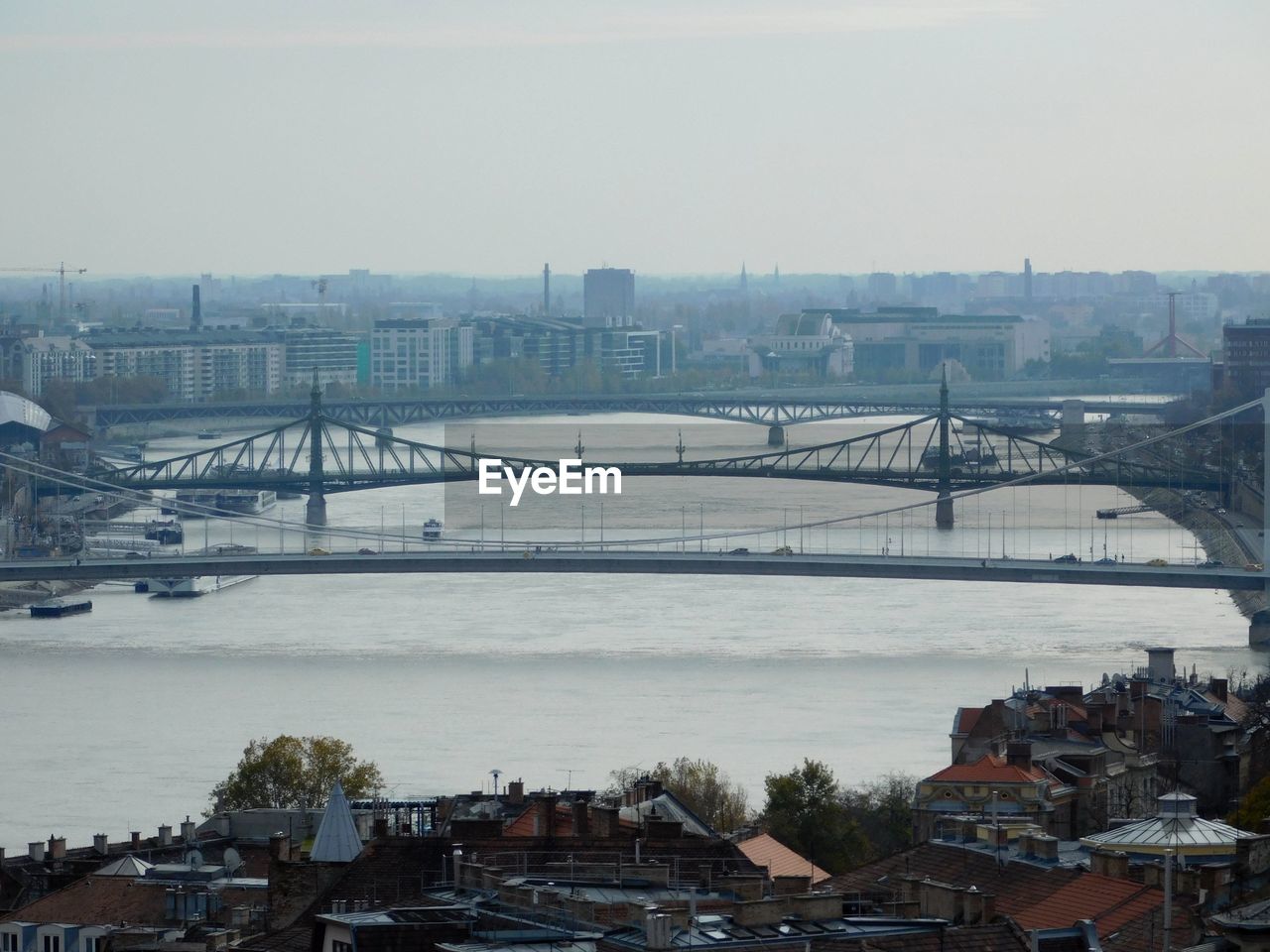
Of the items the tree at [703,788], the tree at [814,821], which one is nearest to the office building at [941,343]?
the tree at [703,788]

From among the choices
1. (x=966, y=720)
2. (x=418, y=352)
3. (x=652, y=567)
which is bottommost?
(x=966, y=720)

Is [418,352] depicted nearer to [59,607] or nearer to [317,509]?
[317,509]

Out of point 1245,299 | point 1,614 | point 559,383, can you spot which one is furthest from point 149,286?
point 1,614

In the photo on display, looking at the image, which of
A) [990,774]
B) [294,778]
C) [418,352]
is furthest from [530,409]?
[990,774]

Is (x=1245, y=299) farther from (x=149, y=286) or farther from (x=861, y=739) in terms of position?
(x=861, y=739)

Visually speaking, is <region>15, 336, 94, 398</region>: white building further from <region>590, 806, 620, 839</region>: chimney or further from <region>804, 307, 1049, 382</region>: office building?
<region>590, 806, 620, 839</region>: chimney

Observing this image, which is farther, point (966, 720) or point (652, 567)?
point (652, 567)

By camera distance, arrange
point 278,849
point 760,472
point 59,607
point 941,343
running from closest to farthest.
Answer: point 278,849 < point 59,607 < point 760,472 < point 941,343
